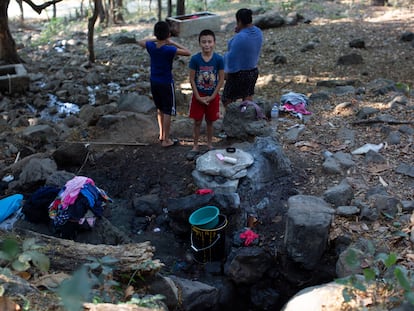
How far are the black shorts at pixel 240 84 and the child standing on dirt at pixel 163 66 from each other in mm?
874

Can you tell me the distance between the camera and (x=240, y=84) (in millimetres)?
6195

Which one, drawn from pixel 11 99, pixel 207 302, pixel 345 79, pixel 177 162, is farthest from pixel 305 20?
pixel 207 302

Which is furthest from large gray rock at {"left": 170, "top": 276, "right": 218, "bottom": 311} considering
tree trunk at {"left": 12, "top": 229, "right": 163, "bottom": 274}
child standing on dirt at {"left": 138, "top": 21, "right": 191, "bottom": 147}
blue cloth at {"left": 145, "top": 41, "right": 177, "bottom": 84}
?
blue cloth at {"left": 145, "top": 41, "right": 177, "bottom": 84}

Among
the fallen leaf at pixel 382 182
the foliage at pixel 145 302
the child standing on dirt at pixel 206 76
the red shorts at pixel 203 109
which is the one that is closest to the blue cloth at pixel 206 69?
the child standing on dirt at pixel 206 76

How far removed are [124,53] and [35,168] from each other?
750 cm

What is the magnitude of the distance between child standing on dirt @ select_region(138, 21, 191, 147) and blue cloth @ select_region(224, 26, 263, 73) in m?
0.69

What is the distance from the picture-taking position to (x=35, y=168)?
5441 millimetres

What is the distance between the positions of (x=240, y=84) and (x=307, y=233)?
2.78m

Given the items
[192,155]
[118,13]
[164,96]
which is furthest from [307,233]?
[118,13]

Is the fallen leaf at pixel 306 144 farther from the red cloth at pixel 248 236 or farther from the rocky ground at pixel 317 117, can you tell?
the red cloth at pixel 248 236

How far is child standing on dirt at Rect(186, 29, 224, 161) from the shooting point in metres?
5.20

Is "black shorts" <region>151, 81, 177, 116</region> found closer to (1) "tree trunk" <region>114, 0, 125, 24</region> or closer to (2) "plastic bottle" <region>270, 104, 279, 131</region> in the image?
(2) "plastic bottle" <region>270, 104, 279, 131</region>

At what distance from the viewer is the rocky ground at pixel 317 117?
4914 millimetres

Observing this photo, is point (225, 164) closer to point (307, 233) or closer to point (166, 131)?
point (166, 131)
